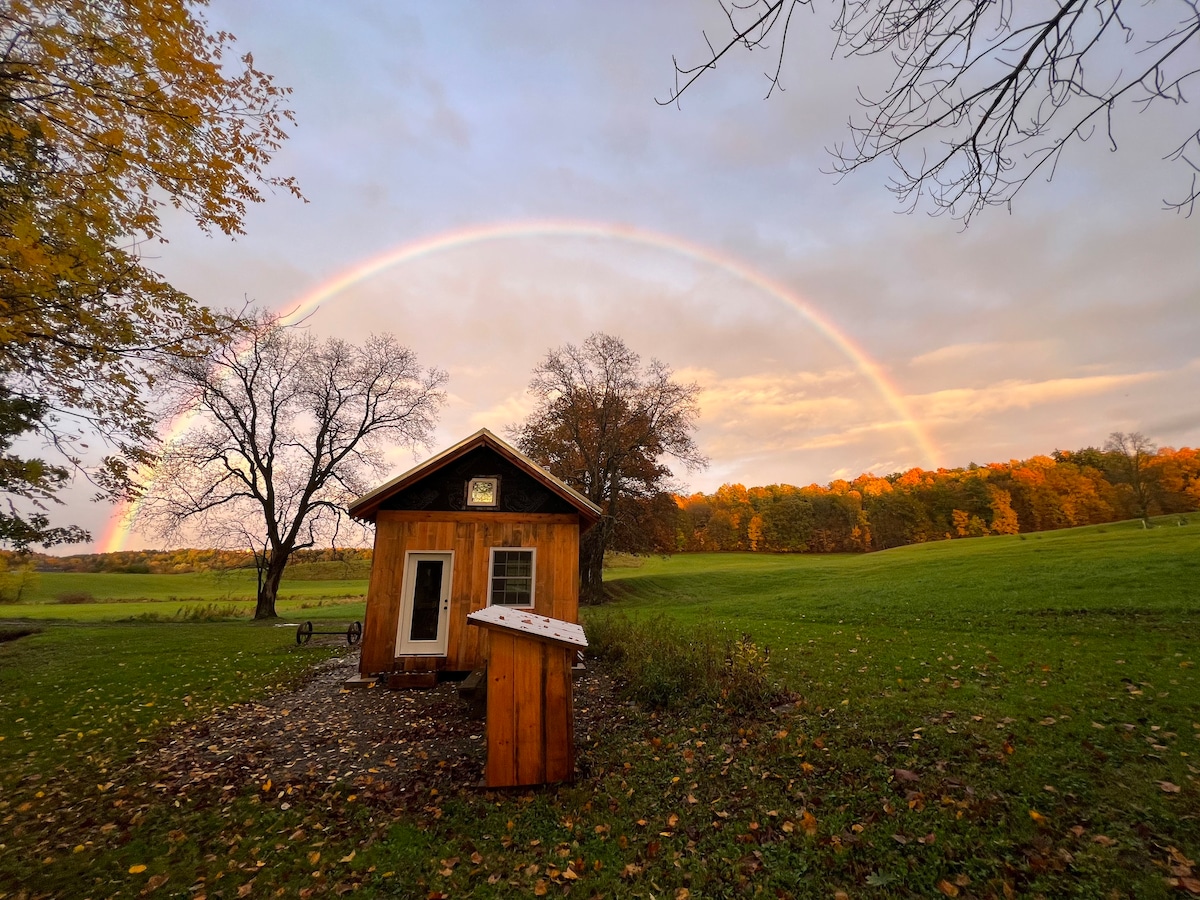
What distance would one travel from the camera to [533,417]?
108ft

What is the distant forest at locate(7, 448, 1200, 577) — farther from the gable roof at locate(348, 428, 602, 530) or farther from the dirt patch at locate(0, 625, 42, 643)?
the gable roof at locate(348, 428, 602, 530)

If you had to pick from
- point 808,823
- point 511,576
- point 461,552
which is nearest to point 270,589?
point 461,552

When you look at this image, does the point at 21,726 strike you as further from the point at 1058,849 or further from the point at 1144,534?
the point at 1144,534

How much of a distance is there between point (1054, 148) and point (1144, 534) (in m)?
36.5

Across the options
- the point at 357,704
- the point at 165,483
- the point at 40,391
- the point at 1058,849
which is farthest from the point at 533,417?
the point at 1058,849

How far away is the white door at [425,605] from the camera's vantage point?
1091cm

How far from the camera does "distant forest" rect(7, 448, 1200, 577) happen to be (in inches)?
2399

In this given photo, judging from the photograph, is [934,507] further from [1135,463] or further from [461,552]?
[461,552]

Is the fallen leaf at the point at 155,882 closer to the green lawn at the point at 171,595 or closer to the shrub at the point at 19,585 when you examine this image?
the green lawn at the point at 171,595

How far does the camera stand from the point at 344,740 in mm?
7586

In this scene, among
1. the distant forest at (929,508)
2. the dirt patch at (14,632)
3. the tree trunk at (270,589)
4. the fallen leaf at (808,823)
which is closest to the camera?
the fallen leaf at (808,823)

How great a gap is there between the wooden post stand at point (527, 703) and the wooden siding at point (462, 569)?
4.81 meters

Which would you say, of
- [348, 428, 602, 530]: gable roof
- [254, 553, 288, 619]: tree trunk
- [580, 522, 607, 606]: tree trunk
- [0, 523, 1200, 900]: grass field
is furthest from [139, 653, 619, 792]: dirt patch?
[580, 522, 607, 606]: tree trunk

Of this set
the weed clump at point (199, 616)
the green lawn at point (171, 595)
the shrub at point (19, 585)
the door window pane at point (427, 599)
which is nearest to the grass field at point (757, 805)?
the door window pane at point (427, 599)
